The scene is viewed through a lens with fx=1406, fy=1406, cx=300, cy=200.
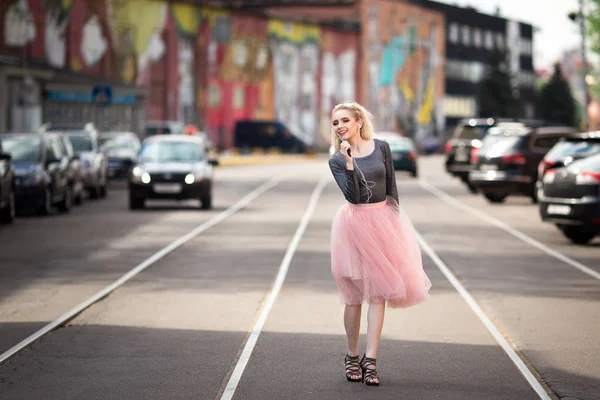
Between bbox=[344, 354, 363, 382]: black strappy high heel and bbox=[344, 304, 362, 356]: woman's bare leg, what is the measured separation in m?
0.04

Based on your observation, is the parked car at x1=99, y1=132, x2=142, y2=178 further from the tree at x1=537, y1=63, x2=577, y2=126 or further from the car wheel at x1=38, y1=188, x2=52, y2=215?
the tree at x1=537, y1=63, x2=577, y2=126

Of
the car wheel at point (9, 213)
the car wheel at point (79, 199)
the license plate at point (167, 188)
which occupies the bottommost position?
the car wheel at point (79, 199)

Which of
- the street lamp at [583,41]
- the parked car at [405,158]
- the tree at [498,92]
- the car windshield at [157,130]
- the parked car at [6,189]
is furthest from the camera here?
the tree at [498,92]

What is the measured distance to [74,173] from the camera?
30.0 m

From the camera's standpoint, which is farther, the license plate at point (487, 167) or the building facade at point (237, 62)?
the building facade at point (237, 62)

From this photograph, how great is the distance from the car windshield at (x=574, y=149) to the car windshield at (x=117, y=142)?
21.3 m

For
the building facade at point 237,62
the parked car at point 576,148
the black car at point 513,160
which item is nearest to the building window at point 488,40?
the building facade at point 237,62

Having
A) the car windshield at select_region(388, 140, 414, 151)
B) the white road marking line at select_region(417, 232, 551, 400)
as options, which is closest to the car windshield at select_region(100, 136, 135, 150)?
the car windshield at select_region(388, 140, 414, 151)

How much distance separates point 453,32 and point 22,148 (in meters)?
107

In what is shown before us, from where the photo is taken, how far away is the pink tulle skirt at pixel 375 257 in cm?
852

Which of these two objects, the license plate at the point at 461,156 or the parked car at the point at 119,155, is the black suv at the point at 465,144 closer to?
the license plate at the point at 461,156

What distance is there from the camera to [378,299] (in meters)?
8.52

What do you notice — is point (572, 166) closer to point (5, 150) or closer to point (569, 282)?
point (569, 282)

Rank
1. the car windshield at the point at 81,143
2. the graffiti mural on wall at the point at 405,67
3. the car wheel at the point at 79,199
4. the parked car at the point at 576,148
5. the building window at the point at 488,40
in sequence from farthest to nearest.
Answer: the building window at the point at 488,40 < the graffiti mural on wall at the point at 405,67 < the car windshield at the point at 81,143 < the car wheel at the point at 79,199 < the parked car at the point at 576,148
